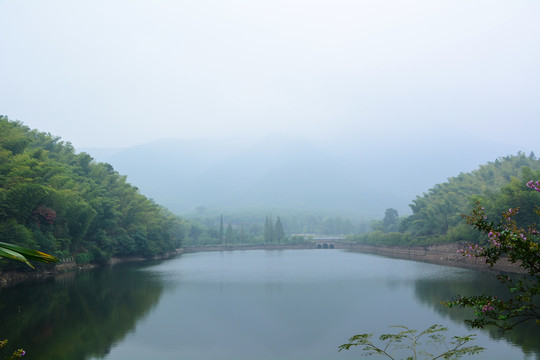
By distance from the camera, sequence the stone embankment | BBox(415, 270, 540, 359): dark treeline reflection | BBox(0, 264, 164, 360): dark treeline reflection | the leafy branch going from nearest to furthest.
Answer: the leafy branch → BBox(0, 264, 164, 360): dark treeline reflection → BBox(415, 270, 540, 359): dark treeline reflection → the stone embankment

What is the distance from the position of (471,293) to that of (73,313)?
2307 cm

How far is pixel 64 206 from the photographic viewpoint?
36406 mm

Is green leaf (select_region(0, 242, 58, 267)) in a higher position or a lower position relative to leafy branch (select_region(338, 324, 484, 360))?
higher

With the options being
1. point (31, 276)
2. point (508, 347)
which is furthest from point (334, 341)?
point (31, 276)

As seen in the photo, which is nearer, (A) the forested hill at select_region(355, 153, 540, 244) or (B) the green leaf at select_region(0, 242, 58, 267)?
(B) the green leaf at select_region(0, 242, 58, 267)

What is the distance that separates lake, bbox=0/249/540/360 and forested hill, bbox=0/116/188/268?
4.90m

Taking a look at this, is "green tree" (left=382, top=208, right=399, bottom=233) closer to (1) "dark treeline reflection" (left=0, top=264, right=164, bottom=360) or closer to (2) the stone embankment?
(2) the stone embankment

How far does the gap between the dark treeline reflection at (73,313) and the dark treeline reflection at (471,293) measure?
1571 centimetres

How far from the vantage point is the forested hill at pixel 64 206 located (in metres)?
30.8

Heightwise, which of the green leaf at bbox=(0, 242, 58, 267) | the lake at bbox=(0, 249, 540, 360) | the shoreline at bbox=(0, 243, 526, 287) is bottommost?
the lake at bbox=(0, 249, 540, 360)

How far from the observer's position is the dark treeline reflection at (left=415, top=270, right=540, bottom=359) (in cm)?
1659

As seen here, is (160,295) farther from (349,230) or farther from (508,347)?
(349,230)

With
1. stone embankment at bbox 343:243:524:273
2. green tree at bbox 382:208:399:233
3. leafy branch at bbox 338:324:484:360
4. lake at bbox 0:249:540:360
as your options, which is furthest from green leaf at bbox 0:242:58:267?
green tree at bbox 382:208:399:233

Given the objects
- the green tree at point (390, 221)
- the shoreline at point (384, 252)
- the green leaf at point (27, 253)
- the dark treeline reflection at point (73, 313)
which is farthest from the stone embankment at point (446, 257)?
the green leaf at point (27, 253)
